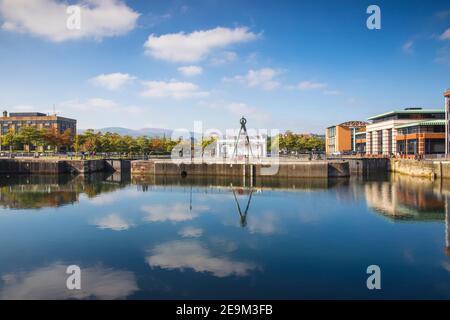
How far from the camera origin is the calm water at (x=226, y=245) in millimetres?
15398

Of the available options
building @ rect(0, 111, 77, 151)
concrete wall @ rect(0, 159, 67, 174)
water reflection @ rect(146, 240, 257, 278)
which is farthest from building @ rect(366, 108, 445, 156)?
building @ rect(0, 111, 77, 151)

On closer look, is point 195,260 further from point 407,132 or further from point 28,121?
point 28,121

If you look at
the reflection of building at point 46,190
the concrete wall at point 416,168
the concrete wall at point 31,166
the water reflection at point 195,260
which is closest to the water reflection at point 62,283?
the water reflection at point 195,260

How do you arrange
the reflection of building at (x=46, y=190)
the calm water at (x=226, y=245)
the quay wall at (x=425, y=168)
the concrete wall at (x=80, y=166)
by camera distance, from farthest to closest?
1. the concrete wall at (x=80, y=166)
2. the quay wall at (x=425, y=168)
3. the reflection of building at (x=46, y=190)
4. the calm water at (x=226, y=245)

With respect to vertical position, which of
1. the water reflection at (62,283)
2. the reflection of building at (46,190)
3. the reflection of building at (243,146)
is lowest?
the water reflection at (62,283)

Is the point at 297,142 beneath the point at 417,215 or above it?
above

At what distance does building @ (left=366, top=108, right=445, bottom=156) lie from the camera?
229 feet

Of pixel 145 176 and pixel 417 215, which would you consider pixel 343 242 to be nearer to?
pixel 417 215

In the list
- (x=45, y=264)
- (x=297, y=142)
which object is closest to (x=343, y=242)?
(x=45, y=264)

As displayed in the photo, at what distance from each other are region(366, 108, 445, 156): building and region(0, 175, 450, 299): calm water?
105 ft

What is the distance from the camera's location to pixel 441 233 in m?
24.6

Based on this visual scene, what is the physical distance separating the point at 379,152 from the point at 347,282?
81717 millimetres

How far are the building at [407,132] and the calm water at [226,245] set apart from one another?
32087mm

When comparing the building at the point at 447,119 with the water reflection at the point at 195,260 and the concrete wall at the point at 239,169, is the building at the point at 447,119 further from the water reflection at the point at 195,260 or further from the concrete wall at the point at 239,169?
the water reflection at the point at 195,260
